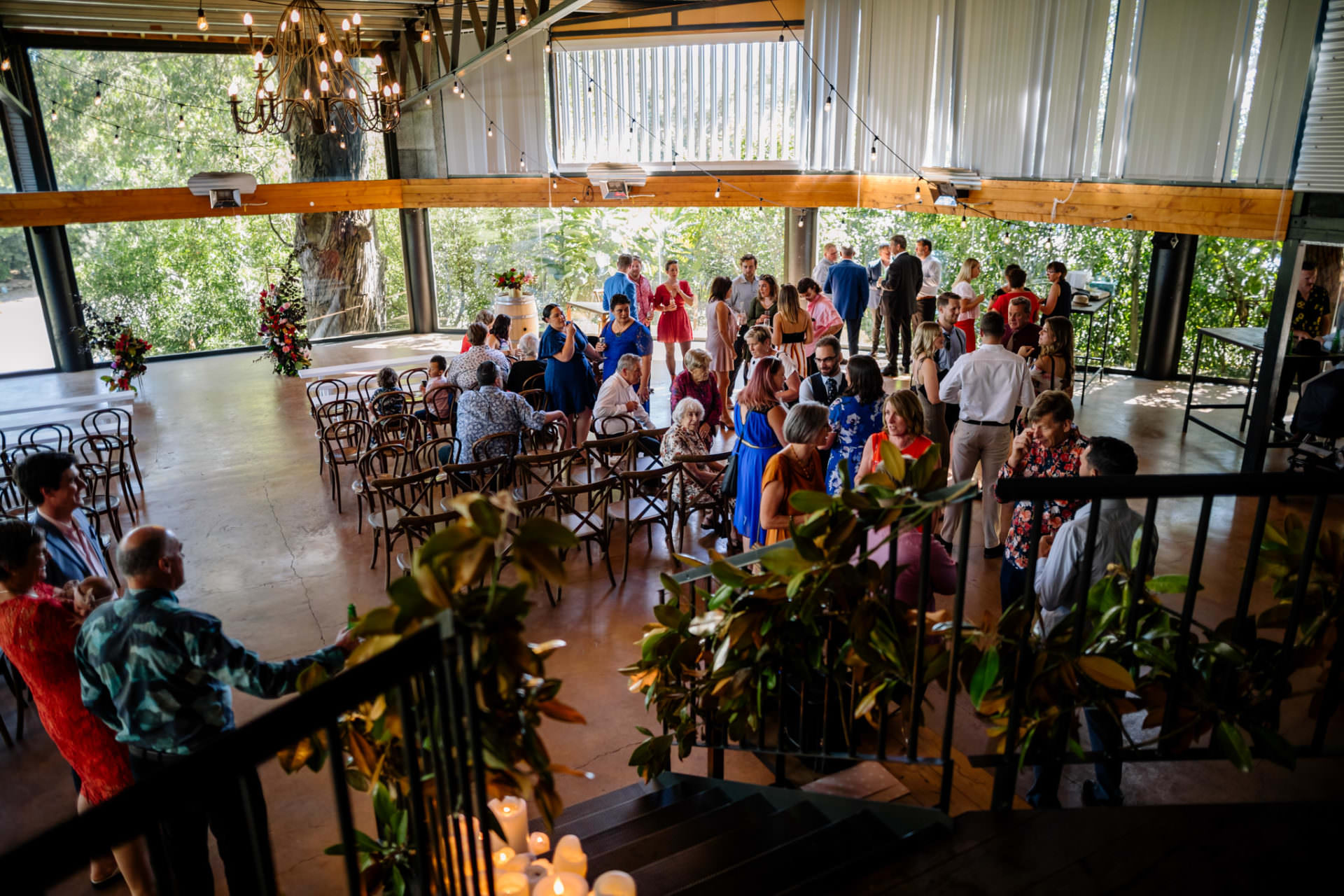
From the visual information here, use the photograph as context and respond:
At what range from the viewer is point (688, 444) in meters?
6.31

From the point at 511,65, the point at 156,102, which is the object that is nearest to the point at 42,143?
the point at 156,102

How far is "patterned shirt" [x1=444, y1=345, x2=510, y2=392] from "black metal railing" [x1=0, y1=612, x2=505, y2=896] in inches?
245

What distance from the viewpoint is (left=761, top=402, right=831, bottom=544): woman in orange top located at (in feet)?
14.2

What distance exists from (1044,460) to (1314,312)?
351 cm

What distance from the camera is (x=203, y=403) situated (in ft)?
38.1

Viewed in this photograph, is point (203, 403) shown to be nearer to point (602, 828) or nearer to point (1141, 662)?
point (602, 828)

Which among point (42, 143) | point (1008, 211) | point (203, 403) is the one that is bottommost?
point (203, 403)

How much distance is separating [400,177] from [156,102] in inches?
153

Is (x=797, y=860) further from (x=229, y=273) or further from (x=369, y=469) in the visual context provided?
(x=229, y=273)

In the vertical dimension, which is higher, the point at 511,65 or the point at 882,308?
the point at 511,65

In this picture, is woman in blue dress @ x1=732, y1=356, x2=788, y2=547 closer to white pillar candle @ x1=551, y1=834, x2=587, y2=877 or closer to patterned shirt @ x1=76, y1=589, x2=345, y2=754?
white pillar candle @ x1=551, y1=834, x2=587, y2=877

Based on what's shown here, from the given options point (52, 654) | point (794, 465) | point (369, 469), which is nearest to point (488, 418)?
point (369, 469)

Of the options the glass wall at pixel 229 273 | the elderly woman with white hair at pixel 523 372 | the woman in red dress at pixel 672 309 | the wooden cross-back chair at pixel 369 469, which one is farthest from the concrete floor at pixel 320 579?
the glass wall at pixel 229 273

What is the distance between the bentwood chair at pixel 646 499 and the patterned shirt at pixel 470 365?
1.99 m
